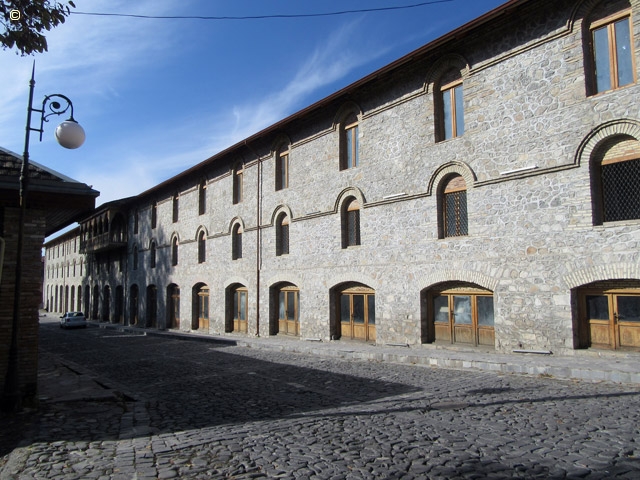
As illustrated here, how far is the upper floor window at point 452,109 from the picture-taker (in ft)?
44.9

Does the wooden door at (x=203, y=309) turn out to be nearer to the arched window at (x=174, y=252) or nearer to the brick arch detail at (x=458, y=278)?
the arched window at (x=174, y=252)

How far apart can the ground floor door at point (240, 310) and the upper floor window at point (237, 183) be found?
4.25 meters

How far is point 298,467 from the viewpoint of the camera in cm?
489

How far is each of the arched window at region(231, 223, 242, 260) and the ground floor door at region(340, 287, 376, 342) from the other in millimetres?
7284

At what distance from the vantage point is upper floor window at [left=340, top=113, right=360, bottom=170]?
16.9 meters

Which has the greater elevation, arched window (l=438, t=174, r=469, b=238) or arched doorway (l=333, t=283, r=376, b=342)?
arched window (l=438, t=174, r=469, b=238)

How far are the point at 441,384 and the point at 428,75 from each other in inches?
358

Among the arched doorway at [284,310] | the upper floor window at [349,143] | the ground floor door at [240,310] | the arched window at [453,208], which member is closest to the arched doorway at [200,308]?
the ground floor door at [240,310]

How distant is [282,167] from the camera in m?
20.4

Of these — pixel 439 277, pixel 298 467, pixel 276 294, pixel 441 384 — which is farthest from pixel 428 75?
pixel 298 467

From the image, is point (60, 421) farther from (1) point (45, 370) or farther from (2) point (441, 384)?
(2) point (441, 384)

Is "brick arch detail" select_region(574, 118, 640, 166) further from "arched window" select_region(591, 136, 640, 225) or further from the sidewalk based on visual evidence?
the sidewalk

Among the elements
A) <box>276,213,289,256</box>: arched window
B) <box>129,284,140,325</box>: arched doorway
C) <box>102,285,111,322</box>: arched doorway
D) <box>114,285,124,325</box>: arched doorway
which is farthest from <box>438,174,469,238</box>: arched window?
<box>102,285,111,322</box>: arched doorway

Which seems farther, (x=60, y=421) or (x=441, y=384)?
(x=441, y=384)
